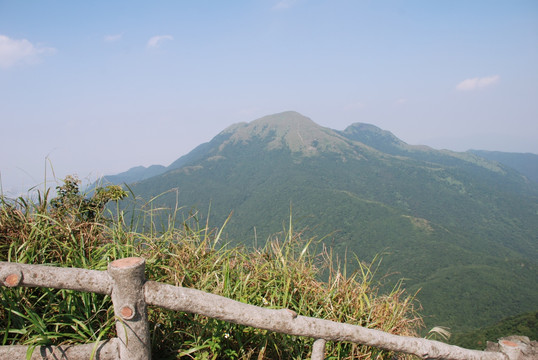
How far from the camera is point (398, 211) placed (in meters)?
108

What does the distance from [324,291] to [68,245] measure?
198cm

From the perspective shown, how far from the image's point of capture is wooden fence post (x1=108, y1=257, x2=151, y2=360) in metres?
1.43

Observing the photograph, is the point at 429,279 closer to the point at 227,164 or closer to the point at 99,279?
the point at 99,279

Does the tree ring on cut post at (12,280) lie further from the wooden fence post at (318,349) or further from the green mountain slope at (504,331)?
the green mountain slope at (504,331)

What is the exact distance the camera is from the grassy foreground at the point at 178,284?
1881 mm

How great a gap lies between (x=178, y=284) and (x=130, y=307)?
2.58 feet

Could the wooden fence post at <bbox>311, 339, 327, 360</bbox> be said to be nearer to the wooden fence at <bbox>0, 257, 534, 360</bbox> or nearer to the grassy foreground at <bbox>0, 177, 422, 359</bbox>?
the wooden fence at <bbox>0, 257, 534, 360</bbox>

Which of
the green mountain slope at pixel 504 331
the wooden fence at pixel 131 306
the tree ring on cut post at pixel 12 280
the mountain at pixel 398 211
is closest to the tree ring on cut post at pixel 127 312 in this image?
the wooden fence at pixel 131 306

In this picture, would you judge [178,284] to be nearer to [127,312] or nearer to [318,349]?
[127,312]

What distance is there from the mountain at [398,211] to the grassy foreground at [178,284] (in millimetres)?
36856

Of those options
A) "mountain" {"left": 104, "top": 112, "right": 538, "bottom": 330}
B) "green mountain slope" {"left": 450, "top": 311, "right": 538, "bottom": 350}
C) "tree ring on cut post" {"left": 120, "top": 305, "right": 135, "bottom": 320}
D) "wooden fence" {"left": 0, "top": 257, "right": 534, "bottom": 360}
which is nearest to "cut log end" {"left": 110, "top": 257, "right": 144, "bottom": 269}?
"wooden fence" {"left": 0, "top": 257, "right": 534, "bottom": 360}

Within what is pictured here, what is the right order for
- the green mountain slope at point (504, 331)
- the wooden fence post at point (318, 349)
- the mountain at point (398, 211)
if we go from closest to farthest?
1. the wooden fence post at point (318, 349)
2. the green mountain slope at point (504, 331)
3. the mountain at point (398, 211)

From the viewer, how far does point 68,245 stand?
233 cm

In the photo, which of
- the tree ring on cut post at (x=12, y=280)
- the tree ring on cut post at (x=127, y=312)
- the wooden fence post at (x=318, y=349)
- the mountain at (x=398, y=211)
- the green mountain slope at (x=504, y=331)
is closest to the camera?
the tree ring on cut post at (x=12, y=280)
